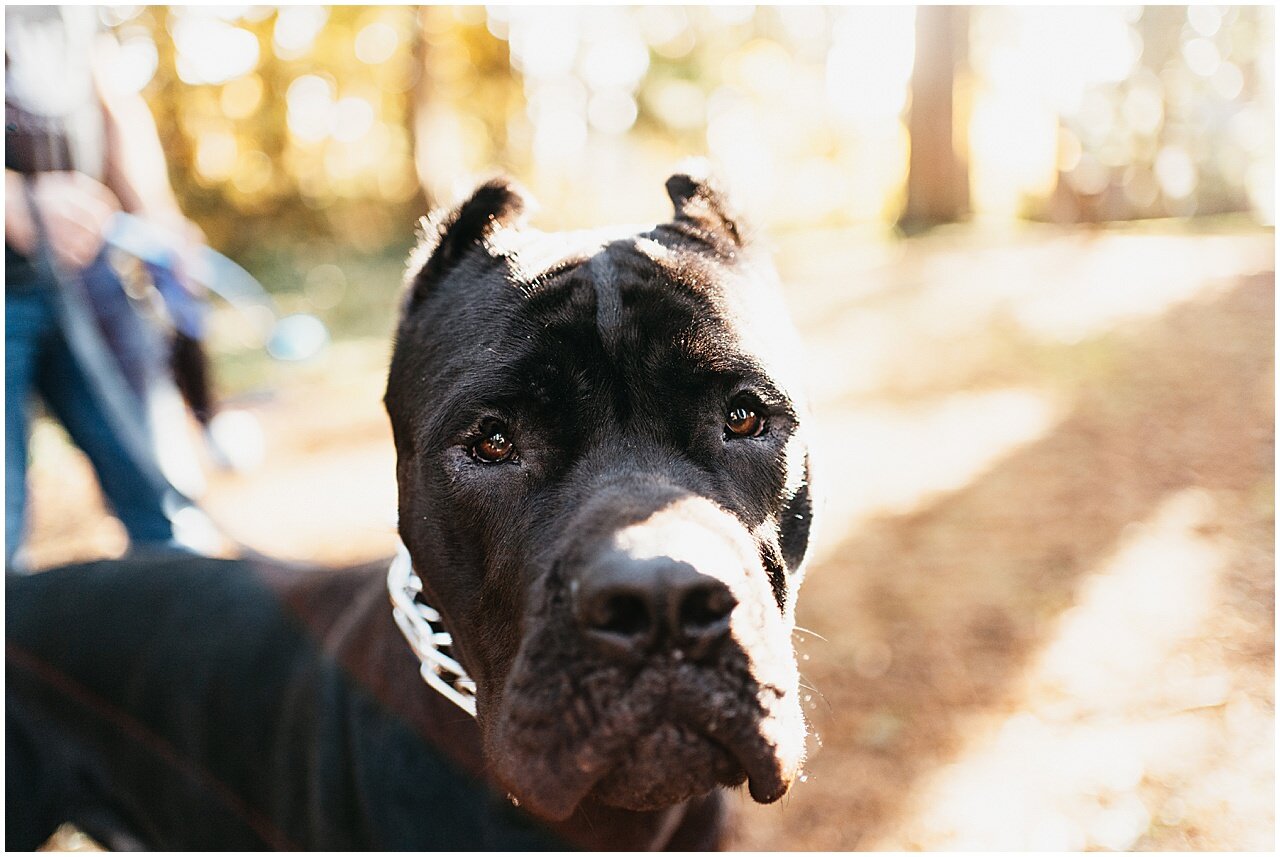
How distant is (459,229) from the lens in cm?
232

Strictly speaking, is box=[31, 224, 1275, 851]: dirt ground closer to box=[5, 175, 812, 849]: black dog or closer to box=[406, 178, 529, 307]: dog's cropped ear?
box=[5, 175, 812, 849]: black dog

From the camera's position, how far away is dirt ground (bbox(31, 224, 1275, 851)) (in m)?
Answer: 2.97

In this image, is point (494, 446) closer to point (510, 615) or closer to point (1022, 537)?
point (510, 615)

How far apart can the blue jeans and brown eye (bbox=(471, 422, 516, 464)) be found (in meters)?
1.88

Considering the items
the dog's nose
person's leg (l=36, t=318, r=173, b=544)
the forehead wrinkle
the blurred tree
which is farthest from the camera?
the blurred tree

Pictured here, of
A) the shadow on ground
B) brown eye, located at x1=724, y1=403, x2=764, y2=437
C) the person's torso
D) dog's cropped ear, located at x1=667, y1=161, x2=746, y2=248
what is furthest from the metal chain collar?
the person's torso

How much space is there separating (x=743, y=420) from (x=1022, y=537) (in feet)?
10.5

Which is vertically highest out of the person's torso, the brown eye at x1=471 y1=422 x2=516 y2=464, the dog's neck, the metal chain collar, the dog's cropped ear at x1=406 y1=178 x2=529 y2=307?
the person's torso

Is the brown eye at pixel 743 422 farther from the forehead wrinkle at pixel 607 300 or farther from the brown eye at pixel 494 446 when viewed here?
the brown eye at pixel 494 446

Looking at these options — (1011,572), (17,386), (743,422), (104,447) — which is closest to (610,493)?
(743,422)

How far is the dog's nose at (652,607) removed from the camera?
1435mm

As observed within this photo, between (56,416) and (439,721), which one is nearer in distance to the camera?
(439,721)

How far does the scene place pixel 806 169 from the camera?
1003 inches

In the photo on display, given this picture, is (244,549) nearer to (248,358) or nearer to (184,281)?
(184,281)
